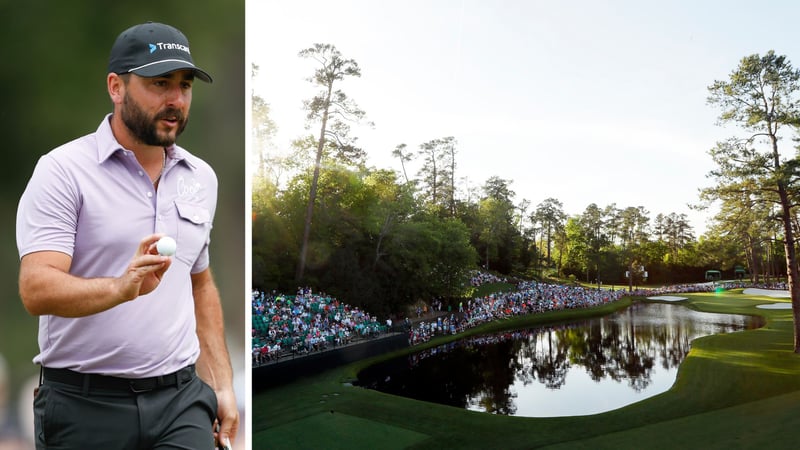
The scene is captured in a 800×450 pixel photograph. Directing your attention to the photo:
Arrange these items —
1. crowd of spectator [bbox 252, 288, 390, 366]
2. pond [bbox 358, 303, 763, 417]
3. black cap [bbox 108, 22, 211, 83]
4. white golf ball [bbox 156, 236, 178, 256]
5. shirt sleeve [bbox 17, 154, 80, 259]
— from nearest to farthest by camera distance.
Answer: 1. white golf ball [bbox 156, 236, 178, 256]
2. shirt sleeve [bbox 17, 154, 80, 259]
3. black cap [bbox 108, 22, 211, 83]
4. pond [bbox 358, 303, 763, 417]
5. crowd of spectator [bbox 252, 288, 390, 366]

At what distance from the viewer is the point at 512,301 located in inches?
153

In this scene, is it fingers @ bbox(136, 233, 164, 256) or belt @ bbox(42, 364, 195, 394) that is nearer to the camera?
fingers @ bbox(136, 233, 164, 256)

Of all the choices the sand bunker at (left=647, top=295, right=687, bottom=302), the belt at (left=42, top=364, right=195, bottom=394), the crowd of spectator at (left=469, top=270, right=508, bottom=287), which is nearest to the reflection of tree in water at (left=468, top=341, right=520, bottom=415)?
the crowd of spectator at (left=469, top=270, right=508, bottom=287)

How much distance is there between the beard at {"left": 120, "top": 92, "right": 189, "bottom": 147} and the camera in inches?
68.6

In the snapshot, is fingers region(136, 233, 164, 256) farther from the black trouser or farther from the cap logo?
the cap logo

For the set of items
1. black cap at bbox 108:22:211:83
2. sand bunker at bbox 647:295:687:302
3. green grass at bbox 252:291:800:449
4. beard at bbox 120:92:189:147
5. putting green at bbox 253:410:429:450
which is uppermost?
black cap at bbox 108:22:211:83

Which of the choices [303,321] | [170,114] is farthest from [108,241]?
[303,321]

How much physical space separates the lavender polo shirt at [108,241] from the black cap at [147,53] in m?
0.20

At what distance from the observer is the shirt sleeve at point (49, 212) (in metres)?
1.49

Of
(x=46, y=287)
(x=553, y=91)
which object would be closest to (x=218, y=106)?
(x=553, y=91)

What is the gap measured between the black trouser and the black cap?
805 mm

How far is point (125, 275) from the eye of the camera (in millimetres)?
1385

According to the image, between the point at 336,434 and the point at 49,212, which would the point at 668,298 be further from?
the point at 49,212

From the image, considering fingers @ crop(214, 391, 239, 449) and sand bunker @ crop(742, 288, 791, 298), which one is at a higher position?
sand bunker @ crop(742, 288, 791, 298)
